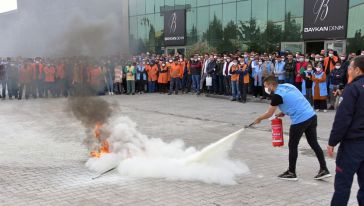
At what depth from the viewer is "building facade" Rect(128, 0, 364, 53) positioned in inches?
682

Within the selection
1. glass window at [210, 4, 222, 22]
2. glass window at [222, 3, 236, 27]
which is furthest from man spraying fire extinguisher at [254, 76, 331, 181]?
glass window at [210, 4, 222, 22]

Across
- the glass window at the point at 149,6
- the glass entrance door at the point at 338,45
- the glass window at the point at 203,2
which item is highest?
the glass window at the point at 149,6

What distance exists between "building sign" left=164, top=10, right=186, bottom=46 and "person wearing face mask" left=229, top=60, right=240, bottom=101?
420 inches

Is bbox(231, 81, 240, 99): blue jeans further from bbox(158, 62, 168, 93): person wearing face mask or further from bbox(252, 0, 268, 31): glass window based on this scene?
bbox(252, 0, 268, 31): glass window

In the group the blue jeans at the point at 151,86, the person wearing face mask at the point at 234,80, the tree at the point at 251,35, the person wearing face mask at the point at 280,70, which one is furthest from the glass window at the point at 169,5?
the person wearing face mask at the point at 280,70

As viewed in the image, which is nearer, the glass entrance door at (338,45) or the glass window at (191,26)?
the glass entrance door at (338,45)

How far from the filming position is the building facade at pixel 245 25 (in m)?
17.3

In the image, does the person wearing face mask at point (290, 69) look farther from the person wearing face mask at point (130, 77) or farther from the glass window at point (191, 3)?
the glass window at point (191, 3)

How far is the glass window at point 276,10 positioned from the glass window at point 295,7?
39 cm

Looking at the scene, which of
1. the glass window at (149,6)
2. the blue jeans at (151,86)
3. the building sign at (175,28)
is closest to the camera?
the blue jeans at (151,86)

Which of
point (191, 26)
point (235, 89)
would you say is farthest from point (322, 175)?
point (191, 26)

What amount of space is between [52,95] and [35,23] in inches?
439

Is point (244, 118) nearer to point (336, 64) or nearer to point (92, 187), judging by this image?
point (336, 64)

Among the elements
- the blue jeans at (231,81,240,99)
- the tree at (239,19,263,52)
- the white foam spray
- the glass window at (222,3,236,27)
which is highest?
the glass window at (222,3,236,27)
